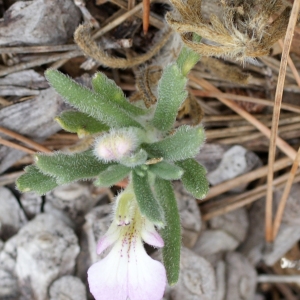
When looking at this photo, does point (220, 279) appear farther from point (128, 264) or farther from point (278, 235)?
point (128, 264)

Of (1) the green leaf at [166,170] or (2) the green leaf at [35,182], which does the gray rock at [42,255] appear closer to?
(2) the green leaf at [35,182]

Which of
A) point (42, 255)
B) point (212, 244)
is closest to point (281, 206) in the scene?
point (212, 244)

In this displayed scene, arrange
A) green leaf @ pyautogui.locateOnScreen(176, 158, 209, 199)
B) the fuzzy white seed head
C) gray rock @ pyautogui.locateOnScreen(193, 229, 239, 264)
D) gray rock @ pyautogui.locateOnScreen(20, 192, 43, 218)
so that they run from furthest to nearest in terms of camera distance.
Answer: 1. gray rock @ pyautogui.locateOnScreen(193, 229, 239, 264)
2. gray rock @ pyautogui.locateOnScreen(20, 192, 43, 218)
3. green leaf @ pyautogui.locateOnScreen(176, 158, 209, 199)
4. the fuzzy white seed head

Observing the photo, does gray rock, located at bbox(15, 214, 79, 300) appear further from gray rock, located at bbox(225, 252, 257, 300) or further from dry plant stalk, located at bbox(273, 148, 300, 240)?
dry plant stalk, located at bbox(273, 148, 300, 240)

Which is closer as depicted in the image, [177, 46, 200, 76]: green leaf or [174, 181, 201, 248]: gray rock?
[177, 46, 200, 76]: green leaf

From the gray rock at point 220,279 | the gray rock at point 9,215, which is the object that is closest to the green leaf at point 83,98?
the gray rock at point 9,215

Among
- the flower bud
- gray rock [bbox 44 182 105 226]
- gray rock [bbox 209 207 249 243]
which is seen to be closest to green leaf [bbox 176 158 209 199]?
the flower bud
